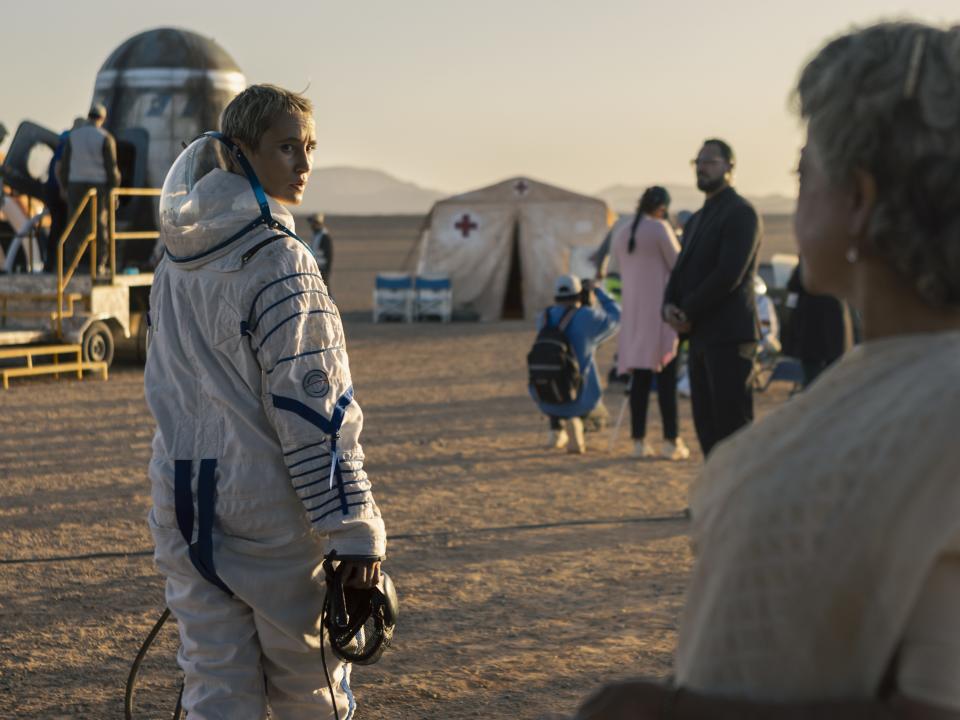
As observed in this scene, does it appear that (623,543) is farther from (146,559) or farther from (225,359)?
(225,359)

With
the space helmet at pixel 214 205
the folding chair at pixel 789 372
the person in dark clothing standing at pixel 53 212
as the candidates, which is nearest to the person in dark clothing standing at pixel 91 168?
the person in dark clothing standing at pixel 53 212

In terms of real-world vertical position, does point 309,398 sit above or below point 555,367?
above

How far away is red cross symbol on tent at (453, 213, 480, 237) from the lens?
22406mm

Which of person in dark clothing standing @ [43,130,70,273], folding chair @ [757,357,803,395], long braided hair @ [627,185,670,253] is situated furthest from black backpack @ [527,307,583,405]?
person in dark clothing standing @ [43,130,70,273]

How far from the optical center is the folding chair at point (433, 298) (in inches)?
866

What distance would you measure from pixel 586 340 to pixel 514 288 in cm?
1475

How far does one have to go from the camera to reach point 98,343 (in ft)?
46.6

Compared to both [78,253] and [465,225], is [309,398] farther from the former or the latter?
[465,225]

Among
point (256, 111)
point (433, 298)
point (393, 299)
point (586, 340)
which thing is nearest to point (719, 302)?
point (586, 340)

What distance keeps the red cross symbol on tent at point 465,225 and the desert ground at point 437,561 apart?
406 inches

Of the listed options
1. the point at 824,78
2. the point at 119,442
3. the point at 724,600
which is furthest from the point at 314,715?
the point at 119,442

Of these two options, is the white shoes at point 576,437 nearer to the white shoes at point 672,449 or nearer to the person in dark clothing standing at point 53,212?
the white shoes at point 672,449

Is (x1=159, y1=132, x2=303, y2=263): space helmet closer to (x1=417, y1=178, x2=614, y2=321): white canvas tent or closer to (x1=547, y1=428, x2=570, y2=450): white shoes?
(x1=547, y1=428, x2=570, y2=450): white shoes

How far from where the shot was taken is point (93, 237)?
1375cm
